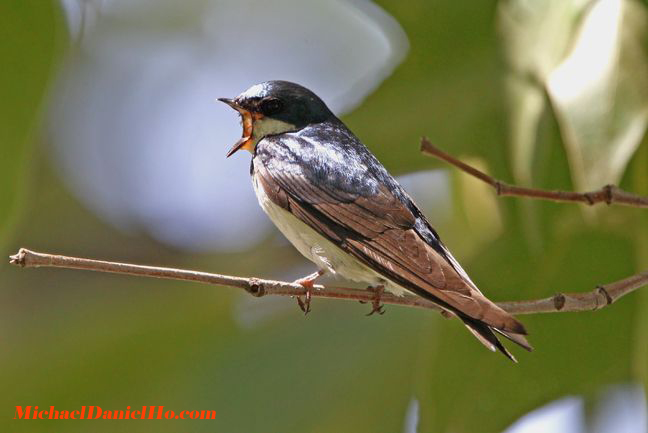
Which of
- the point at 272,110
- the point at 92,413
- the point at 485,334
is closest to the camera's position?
the point at 485,334

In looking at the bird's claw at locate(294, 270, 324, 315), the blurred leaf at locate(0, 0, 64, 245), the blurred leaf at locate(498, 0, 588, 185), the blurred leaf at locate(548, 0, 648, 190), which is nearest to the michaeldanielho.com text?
the bird's claw at locate(294, 270, 324, 315)

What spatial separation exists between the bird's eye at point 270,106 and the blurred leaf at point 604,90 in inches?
23.0

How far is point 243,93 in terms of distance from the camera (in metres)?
1.87

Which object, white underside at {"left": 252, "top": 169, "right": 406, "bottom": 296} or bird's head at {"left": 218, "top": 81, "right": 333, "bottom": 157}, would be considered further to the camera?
bird's head at {"left": 218, "top": 81, "right": 333, "bottom": 157}


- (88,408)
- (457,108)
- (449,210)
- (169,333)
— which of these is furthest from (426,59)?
(88,408)

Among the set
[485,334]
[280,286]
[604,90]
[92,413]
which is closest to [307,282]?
[280,286]

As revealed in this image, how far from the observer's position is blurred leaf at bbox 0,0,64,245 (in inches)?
56.4

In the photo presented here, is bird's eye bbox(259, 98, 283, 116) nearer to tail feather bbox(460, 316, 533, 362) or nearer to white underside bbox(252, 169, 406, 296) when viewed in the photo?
white underside bbox(252, 169, 406, 296)

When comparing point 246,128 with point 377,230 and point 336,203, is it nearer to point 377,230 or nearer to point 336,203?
point 336,203

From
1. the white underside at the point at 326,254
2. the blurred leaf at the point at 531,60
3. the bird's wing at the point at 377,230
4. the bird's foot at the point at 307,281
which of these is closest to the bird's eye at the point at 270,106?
the bird's wing at the point at 377,230

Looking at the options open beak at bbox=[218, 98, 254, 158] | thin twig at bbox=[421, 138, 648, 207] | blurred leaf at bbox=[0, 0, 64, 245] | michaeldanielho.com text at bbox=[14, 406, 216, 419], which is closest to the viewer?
thin twig at bbox=[421, 138, 648, 207]

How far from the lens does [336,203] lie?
1607mm

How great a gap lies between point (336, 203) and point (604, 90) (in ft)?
1.53

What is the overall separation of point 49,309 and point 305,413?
2.67ft
